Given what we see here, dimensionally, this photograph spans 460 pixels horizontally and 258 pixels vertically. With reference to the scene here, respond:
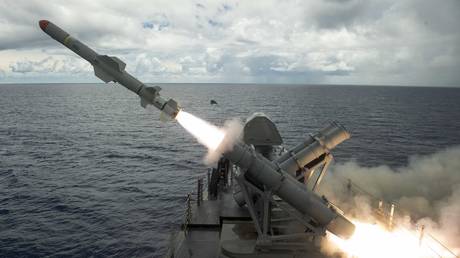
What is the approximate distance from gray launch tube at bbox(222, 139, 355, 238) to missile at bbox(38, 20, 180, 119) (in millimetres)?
4076

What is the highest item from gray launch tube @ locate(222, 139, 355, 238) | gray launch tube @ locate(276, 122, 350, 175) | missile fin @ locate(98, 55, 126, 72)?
missile fin @ locate(98, 55, 126, 72)

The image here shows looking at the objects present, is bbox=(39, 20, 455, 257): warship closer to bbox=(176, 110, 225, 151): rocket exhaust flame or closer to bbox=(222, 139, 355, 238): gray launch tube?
bbox=(222, 139, 355, 238): gray launch tube

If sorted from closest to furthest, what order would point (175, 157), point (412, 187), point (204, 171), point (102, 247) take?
point (102, 247) → point (412, 187) → point (204, 171) → point (175, 157)

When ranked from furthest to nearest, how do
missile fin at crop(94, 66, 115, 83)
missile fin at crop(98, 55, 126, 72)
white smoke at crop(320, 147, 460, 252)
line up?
1. white smoke at crop(320, 147, 460, 252)
2. missile fin at crop(94, 66, 115, 83)
3. missile fin at crop(98, 55, 126, 72)

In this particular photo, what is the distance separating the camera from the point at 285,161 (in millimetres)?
19922

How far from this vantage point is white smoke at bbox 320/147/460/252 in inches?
1180

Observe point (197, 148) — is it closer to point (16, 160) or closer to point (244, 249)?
point (16, 160)

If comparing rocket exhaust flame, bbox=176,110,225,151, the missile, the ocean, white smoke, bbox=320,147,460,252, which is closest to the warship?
the missile

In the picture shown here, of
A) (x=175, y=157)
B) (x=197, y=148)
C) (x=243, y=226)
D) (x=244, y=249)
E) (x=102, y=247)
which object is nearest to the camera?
(x=244, y=249)

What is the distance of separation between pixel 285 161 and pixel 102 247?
1758cm

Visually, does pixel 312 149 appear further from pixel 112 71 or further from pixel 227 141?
pixel 112 71

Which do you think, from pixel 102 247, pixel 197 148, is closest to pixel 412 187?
pixel 102 247

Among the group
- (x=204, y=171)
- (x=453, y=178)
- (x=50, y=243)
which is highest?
(x=453, y=178)

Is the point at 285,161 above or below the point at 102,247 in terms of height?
above
